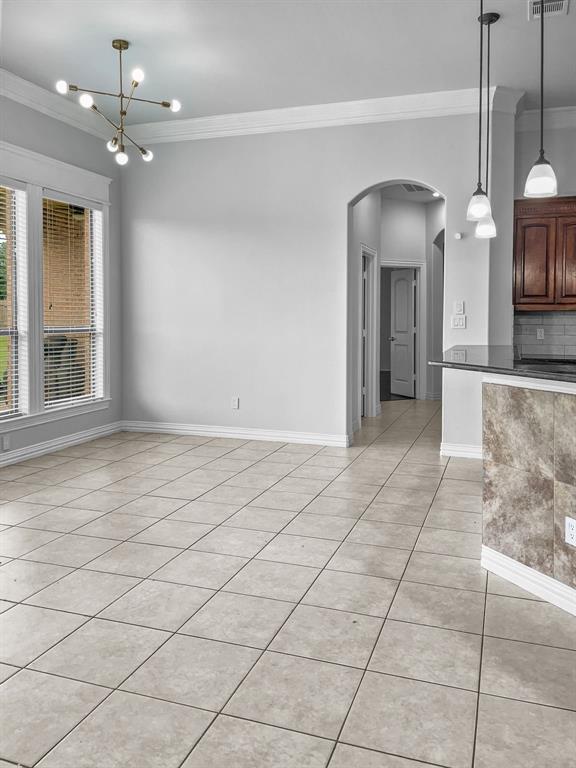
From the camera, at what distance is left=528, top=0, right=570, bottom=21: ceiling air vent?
13.1ft

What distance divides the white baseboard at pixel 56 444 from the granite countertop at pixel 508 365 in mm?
3762

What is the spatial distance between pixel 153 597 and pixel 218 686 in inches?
31.3

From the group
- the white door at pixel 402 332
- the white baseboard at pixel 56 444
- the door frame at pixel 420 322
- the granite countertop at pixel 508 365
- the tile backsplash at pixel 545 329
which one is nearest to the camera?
the granite countertop at pixel 508 365

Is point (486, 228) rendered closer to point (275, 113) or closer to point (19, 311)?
point (275, 113)

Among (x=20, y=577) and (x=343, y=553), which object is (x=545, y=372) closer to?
(x=343, y=553)

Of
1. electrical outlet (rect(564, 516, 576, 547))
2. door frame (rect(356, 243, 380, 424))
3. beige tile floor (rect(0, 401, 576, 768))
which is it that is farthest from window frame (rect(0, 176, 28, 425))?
electrical outlet (rect(564, 516, 576, 547))

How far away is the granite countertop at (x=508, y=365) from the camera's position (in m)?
2.60

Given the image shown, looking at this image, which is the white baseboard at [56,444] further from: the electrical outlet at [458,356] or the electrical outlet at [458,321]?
the electrical outlet at [458,356]

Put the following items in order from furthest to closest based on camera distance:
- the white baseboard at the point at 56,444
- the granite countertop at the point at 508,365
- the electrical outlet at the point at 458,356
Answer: the white baseboard at the point at 56,444 → the electrical outlet at the point at 458,356 → the granite countertop at the point at 508,365

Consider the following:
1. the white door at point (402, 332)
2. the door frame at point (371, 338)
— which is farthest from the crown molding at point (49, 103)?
the white door at point (402, 332)

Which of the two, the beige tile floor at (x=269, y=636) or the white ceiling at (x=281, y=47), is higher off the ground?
the white ceiling at (x=281, y=47)

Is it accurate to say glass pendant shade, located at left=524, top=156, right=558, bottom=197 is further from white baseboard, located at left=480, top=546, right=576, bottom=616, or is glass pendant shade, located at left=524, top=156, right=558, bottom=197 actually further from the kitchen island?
white baseboard, located at left=480, top=546, right=576, bottom=616

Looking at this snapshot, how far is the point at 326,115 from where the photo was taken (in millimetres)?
6047

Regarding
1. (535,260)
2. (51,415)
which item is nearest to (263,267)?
(51,415)
